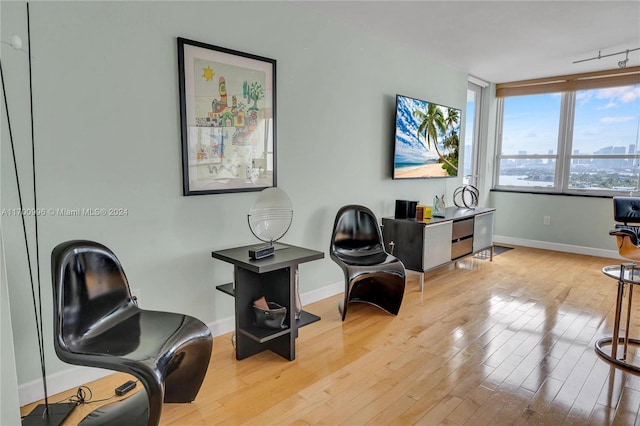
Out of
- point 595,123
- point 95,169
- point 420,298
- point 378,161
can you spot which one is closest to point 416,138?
point 378,161

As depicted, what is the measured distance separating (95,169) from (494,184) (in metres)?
5.57

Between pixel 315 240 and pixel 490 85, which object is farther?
pixel 490 85

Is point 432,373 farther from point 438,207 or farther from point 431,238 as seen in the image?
point 438,207

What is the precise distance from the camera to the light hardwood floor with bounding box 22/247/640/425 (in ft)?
6.11

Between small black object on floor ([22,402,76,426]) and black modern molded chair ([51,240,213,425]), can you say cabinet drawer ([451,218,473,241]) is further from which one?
small black object on floor ([22,402,76,426])

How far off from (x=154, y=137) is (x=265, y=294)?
115 centimetres

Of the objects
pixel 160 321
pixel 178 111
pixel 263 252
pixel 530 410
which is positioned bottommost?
pixel 530 410

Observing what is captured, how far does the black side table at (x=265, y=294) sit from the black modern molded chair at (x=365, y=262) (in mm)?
551

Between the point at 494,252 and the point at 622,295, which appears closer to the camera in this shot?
the point at 622,295

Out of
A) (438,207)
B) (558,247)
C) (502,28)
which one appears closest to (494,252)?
(558,247)

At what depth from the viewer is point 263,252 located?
7.64ft

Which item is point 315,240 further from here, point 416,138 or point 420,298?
point 416,138

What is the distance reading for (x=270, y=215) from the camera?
2506 millimetres

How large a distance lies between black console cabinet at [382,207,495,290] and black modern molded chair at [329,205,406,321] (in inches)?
17.6
